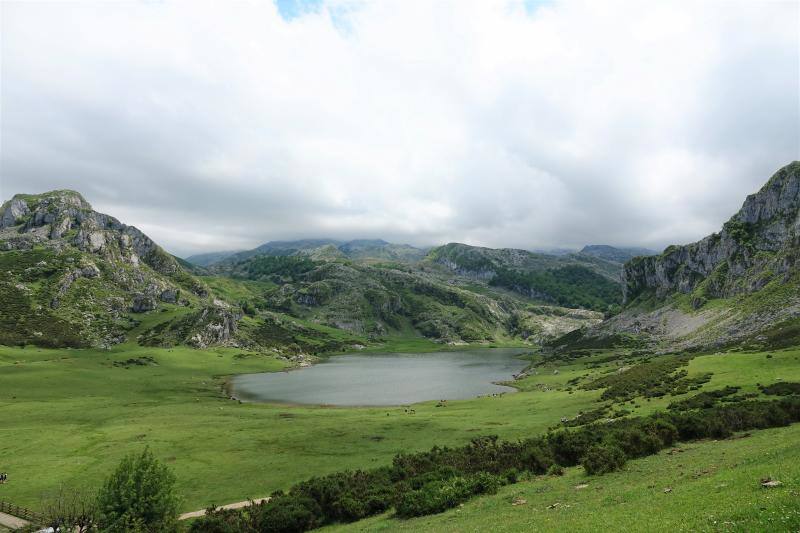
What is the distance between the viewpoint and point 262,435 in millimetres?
77625

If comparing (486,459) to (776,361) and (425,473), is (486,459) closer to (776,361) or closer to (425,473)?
(425,473)

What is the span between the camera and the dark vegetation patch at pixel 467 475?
1523 inches

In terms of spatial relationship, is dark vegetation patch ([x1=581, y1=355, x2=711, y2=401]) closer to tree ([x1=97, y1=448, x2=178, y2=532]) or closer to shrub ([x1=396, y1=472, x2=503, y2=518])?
shrub ([x1=396, y1=472, x2=503, y2=518])

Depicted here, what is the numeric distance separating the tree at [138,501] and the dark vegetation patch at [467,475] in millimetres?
3295

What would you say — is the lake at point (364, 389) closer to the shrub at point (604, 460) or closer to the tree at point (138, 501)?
the tree at point (138, 501)

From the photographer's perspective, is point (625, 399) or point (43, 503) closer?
point (43, 503)

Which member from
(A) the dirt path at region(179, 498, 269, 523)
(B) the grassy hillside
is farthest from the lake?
(B) the grassy hillside

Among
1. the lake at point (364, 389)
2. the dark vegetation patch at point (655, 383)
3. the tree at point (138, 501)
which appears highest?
the dark vegetation patch at point (655, 383)

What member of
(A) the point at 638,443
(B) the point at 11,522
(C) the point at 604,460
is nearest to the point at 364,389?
(B) the point at 11,522

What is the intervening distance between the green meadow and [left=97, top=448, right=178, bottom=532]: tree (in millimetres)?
13031

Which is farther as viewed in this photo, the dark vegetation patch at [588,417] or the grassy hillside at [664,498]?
the dark vegetation patch at [588,417]

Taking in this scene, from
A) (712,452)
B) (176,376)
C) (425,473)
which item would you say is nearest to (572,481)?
(712,452)

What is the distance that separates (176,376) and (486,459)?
6999 inches

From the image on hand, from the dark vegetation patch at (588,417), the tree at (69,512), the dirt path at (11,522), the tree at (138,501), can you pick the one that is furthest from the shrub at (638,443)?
the dirt path at (11,522)
